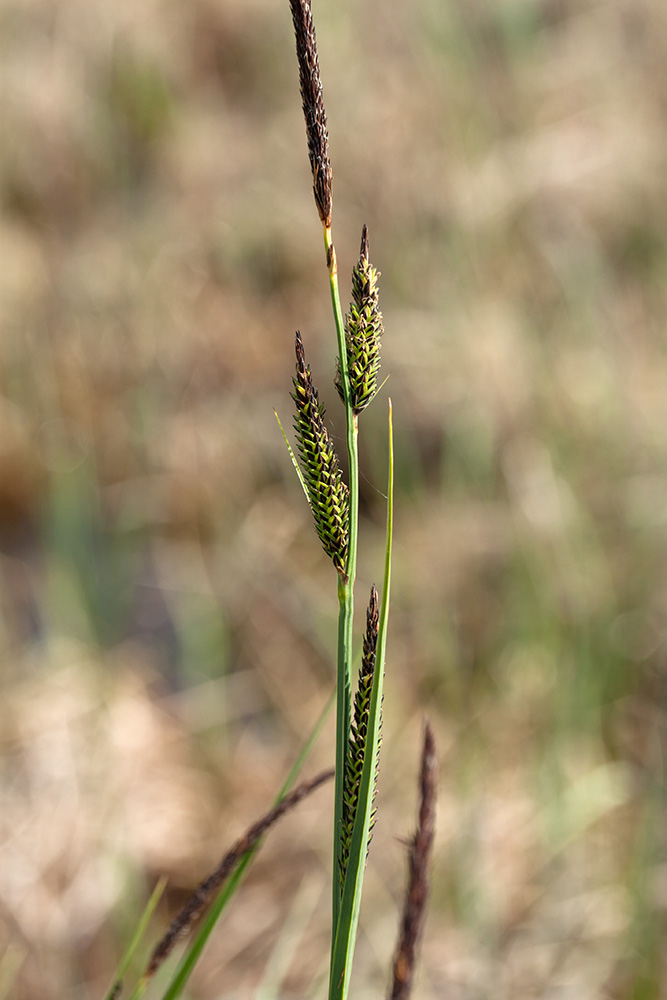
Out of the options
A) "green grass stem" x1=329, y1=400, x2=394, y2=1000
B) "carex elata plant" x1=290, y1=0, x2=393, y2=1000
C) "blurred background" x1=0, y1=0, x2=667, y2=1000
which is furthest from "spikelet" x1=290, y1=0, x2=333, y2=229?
"blurred background" x1=0, y1=0, x2=667, y2=1000

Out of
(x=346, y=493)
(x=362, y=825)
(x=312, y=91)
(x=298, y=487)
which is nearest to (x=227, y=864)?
(x=362, y=825)

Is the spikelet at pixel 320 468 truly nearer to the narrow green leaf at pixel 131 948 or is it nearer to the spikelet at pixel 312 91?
the spikelet at pixel 312 91

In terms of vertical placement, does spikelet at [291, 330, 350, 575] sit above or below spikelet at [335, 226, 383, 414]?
below

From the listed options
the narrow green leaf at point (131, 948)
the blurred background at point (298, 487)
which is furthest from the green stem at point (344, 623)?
the blurred background at point (298, 487)

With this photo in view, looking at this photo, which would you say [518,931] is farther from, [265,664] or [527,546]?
[265,664]

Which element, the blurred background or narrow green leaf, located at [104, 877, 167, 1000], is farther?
the blurred background

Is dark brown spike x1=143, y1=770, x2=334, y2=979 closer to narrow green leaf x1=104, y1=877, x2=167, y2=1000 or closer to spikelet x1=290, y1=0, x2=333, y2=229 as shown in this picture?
narrow green leaf x1=104, y1=877, x2=167, y2=1000

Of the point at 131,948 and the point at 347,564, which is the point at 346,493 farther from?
the point at 131,948
